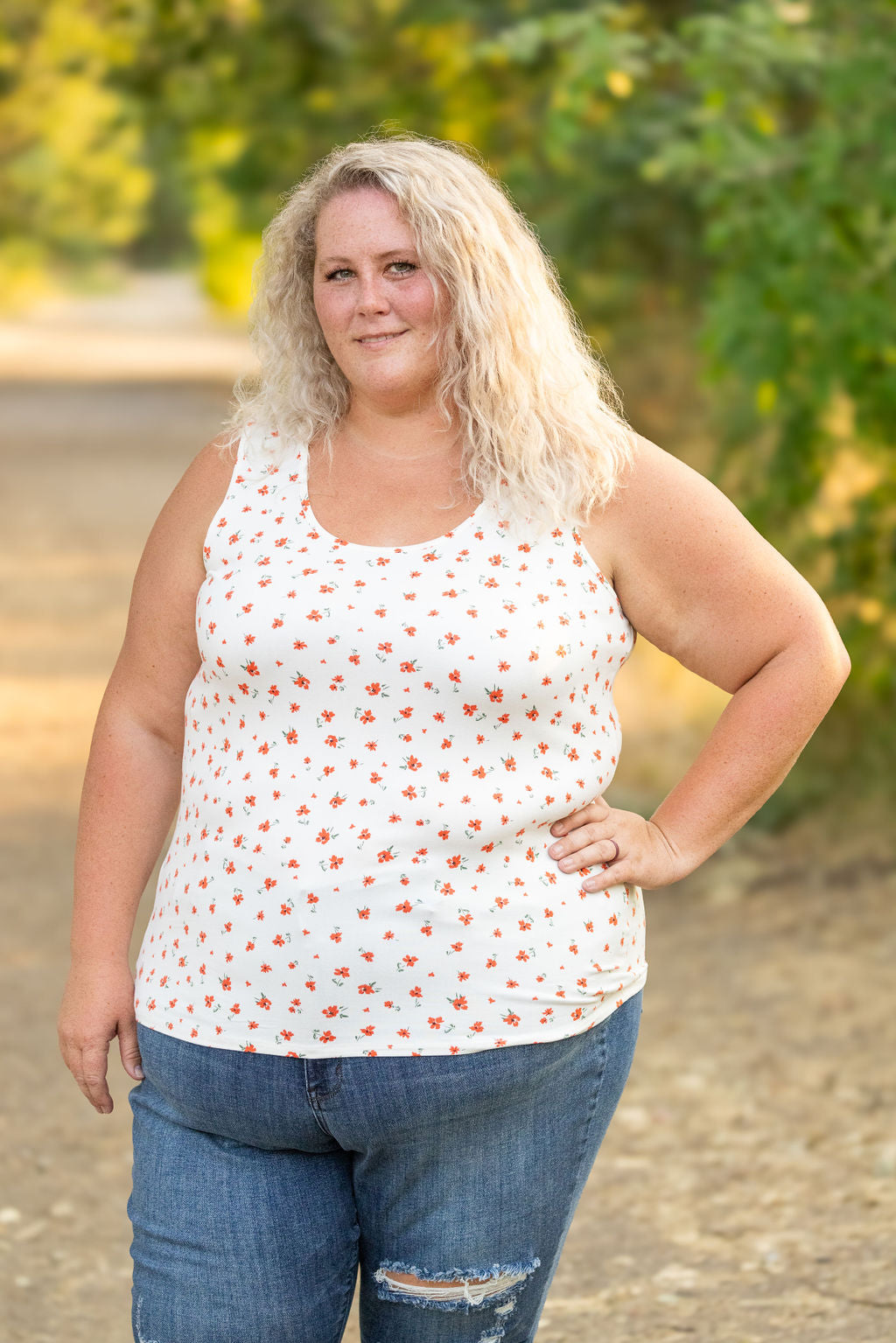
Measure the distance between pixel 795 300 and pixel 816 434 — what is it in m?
0.69

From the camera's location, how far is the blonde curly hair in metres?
1.87

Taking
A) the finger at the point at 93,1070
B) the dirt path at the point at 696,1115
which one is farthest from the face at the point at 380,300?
the dirt path at the point at 696,1115

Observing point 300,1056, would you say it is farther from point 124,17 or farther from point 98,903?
point 124,17

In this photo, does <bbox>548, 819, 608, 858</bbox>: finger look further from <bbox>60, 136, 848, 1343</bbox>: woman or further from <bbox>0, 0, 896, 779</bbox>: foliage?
<bbox>0, 0, 896, 779</bbox>: foliage

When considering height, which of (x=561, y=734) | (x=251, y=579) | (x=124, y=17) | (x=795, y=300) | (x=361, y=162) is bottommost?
(x=561, y=734)

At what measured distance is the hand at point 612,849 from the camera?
185cm

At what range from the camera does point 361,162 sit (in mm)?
1932

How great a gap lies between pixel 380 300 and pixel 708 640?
559mm

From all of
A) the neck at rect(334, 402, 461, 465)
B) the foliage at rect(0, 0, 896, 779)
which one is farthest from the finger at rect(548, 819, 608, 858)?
the foliage at rect(0, 0, 896, 779)

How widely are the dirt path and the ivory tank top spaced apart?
1.58 metres

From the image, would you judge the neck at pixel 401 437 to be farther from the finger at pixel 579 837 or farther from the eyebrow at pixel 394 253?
the finger at pixel 579 837

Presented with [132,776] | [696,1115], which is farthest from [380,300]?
[696,1115]

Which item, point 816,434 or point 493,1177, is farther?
point 816,434

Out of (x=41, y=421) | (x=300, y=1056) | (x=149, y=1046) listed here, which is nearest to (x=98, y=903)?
(x=149, y=1046)
